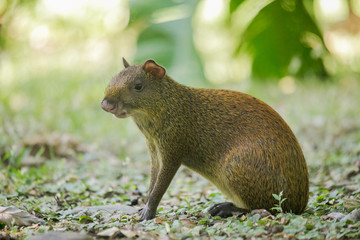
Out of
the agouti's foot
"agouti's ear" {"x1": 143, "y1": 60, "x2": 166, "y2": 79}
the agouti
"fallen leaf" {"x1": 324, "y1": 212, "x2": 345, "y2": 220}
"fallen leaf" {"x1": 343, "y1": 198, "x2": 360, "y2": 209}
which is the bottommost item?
the agouti's foot

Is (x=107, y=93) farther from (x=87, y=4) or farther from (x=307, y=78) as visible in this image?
(x=87, y=4)

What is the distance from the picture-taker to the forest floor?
3518 millimetres

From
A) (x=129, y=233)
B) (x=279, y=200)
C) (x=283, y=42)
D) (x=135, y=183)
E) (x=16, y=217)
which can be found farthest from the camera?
(x=283, y=42)

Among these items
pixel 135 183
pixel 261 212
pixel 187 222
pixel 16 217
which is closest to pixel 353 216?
pixel 261 212

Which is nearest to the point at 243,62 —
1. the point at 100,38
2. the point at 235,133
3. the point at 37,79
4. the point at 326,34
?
the point at 326,34

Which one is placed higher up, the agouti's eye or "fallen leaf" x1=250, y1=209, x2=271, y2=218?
the agouti's eye

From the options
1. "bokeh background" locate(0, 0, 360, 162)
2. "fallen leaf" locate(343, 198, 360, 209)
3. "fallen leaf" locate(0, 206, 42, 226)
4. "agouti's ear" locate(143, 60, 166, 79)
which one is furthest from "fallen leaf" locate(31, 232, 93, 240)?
"bokeh background" locate(0, 0, 360, 162)

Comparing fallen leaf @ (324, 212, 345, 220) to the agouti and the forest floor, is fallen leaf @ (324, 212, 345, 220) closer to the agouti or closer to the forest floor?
the forest floor

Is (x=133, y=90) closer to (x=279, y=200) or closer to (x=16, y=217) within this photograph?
(x=16, y=217)

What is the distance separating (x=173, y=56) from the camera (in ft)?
22.5

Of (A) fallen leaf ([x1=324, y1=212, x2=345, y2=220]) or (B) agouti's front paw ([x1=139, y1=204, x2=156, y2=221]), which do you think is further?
(B) agouti's front paw ([x1=139, y1=204, x2=156, y2=221])

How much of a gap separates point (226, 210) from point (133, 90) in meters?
1.34

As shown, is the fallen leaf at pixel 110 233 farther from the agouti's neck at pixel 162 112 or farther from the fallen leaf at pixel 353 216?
the fallen leaf at pixel 353 216

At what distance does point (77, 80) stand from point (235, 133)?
6135 millimetres
